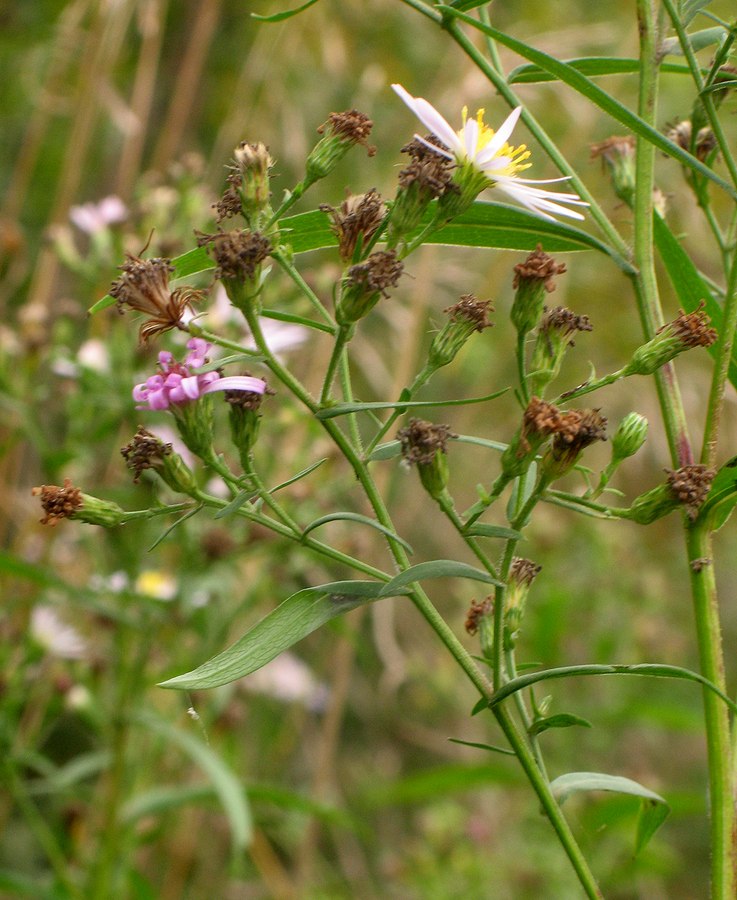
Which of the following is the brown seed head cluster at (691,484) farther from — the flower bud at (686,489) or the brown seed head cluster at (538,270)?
the brown seed head cluster at (538,270)

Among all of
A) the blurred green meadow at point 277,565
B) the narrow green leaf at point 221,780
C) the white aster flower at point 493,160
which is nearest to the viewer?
the white aster flower at point 493,160

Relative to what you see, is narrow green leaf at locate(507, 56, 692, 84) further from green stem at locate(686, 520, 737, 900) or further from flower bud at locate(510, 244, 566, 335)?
green stem at locate(686, 520, 737, 900)

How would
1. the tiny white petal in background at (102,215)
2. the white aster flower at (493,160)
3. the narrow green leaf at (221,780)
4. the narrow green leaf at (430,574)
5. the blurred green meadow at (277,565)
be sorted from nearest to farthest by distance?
the narrow green leaf at (430,574) < the white aster flower at (493,160) < the narrow green leaf at (221,780) < the blurred green meadow at (277,565) < the tiny white petal in background at (102,215)

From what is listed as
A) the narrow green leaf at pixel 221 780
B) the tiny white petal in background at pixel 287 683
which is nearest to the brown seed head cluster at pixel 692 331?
the narrow green leaf at pixel 221 780

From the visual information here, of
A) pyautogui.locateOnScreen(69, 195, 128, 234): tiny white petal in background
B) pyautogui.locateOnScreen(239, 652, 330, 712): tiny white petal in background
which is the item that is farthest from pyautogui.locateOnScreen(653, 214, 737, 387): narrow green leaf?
pyautogui.locateOnScreen(239, 652, 330, 712): tiny white petal in background

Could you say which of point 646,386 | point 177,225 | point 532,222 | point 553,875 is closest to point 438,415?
point 646,386

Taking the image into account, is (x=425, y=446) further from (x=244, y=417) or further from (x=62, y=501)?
(x=62, y=501)

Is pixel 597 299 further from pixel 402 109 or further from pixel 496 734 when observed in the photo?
pixel 496 734

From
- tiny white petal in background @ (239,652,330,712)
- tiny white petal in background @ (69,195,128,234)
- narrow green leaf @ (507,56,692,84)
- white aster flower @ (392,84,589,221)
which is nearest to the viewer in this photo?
white aster flower @ (392,84,589,221)
